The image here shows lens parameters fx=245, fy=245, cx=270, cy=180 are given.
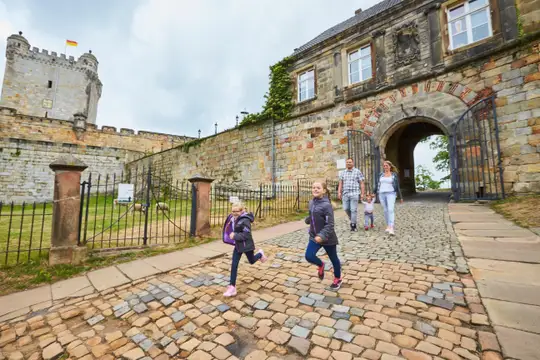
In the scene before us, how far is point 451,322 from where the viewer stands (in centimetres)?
201

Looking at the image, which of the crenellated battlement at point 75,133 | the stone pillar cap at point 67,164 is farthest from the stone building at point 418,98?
the crenellated battlement at point 75,133

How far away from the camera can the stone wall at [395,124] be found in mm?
7152

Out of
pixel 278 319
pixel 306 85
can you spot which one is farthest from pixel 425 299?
pixel 306 85

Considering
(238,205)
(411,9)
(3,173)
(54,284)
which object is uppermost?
(411,9)

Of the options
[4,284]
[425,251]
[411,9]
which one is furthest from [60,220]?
[411,9]

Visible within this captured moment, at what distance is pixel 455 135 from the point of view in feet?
26.7

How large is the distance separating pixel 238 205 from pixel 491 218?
5.85 m

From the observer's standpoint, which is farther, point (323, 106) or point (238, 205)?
point (323, 106)

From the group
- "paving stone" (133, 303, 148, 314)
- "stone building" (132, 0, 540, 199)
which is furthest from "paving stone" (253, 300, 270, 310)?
"stone building" (132, 0, 540, 199)

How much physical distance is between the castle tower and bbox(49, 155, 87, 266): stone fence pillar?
38.0m

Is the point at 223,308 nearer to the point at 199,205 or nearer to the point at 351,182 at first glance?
the point at 199,205

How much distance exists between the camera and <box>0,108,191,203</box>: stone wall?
17344 mm

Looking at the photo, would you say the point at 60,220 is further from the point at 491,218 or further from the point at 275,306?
the point at 491,218

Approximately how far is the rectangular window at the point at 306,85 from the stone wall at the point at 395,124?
1.00m
